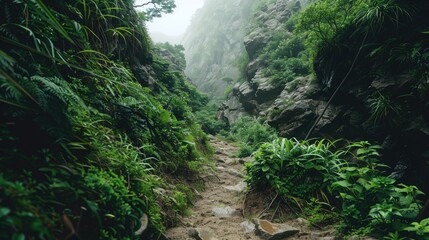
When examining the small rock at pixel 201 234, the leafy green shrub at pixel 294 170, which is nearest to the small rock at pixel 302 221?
the leafy green shrub at pixel 294 170

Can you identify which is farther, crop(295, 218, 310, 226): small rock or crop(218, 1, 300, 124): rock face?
crop(218, 1, 300, 124): rock face

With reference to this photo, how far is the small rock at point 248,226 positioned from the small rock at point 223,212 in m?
0.30

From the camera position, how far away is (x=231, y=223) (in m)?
2.84

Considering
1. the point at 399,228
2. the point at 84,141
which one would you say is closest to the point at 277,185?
the point at 399,228

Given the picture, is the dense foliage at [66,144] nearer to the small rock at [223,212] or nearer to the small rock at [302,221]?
the small rock at [223,212]

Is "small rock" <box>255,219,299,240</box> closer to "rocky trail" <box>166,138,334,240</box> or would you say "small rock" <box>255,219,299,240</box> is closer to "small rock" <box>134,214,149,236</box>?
"rocky trail" <box>166,138,334,240</box>

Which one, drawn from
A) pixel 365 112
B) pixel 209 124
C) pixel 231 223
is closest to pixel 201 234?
pixel 231 223

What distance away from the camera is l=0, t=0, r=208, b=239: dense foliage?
99 cm

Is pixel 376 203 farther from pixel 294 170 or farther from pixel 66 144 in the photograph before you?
pixel 66 144

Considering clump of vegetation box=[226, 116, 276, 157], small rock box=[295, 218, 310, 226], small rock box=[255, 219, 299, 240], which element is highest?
clump of vegetation box=[226, 116, 276, 157]

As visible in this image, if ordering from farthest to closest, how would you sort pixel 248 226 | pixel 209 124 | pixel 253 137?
pixel 209 124, pixel 253 137, pixel 248 226

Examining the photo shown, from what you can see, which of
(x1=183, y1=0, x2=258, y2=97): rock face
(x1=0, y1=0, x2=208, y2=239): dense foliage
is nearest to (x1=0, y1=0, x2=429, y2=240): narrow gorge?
(x1=0, y1=0, x2=208, y2=239): dense foliage

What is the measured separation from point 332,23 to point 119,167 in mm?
6374

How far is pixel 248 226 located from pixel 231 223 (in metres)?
0.23
